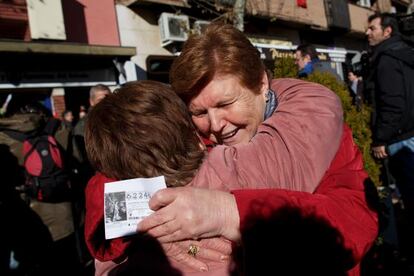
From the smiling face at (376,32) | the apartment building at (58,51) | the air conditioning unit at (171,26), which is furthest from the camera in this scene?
the air conditioning unit at (171,26)

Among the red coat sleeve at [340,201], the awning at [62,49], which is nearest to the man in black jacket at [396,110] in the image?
the red coat sleeve at [340,201]

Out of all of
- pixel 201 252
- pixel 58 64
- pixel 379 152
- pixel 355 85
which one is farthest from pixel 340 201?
pixel 58 64

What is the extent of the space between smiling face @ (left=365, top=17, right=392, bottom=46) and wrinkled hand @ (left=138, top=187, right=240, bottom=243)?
→ 154 inches

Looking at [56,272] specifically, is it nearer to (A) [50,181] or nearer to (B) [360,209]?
(A) [50,181]

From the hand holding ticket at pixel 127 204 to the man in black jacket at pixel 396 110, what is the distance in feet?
10.8

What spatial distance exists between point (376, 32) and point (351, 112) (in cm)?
120

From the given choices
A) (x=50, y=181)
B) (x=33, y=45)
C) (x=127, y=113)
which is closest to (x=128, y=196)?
(x=127, y=113)

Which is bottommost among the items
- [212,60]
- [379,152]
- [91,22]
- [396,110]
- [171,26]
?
[379,152]

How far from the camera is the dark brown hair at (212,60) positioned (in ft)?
5.66

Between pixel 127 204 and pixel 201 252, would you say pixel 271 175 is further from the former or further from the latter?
pixel 127 204

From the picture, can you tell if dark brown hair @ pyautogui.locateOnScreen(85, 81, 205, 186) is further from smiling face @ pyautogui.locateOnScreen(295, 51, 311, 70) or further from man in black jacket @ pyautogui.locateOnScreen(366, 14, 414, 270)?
smiling face @ pyautogui.locateOnScreen(295, 51, 311, 70)

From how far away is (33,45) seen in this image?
28.7 feet

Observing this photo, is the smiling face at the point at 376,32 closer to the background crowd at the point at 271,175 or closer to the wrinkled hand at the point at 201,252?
the background crowd at the point at 271,175

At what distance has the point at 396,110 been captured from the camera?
3.88m
